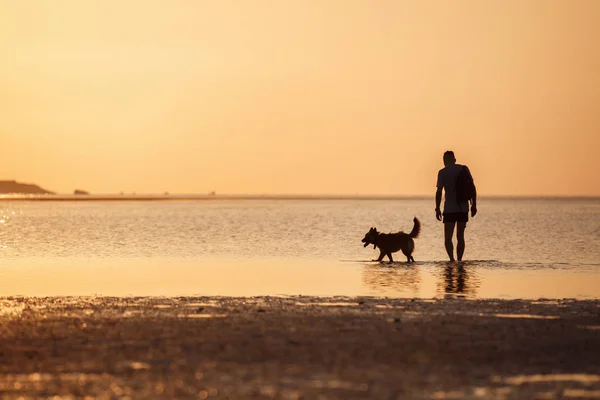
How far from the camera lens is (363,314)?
482 inches

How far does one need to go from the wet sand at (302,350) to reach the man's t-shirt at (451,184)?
8.05 meters

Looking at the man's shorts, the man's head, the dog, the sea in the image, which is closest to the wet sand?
the sea

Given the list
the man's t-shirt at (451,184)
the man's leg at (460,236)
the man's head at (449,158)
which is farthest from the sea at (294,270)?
the man's head at (449,158)

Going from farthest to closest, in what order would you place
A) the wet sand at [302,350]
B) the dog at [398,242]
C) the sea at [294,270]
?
1. the dog at [398,242]
2. the sea at [294,270]
3. the wet sand at [302,350]

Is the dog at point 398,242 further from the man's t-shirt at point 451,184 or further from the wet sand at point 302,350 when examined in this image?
the wet sand at point 302,350

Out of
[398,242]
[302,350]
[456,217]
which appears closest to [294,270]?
[398,242]

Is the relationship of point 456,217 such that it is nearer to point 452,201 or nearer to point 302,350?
point 452,201

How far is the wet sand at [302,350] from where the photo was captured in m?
7.42

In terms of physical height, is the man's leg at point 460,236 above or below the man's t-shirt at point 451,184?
below

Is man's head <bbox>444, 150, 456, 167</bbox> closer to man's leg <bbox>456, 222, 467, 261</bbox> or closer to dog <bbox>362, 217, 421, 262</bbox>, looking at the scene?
man's leg <bbox>456, 222, 467, 261</bbox>

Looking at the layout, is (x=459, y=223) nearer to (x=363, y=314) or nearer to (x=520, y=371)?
(x=363, y=314)

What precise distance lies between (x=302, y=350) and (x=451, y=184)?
513 inches


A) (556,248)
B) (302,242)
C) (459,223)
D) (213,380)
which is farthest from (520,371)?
(302,242)

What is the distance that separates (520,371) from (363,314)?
4.20m
